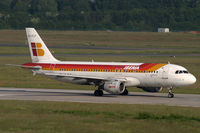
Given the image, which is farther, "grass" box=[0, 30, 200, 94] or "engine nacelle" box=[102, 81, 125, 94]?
"grass" box=[0, 30, 200, 94]

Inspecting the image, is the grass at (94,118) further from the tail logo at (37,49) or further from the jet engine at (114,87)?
the tail logo at (37,49)

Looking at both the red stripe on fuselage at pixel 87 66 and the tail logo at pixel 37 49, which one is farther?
the tail logo at pixel 37 49

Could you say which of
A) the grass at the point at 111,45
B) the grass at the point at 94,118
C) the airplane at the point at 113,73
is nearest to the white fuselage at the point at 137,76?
the airplane at the point at 113,73

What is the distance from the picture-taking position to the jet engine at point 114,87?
46.8 m

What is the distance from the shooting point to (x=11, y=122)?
97.4 feet

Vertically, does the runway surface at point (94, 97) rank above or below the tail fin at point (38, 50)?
below

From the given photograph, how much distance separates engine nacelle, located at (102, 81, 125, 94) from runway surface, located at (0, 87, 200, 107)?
845mm

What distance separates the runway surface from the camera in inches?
1724

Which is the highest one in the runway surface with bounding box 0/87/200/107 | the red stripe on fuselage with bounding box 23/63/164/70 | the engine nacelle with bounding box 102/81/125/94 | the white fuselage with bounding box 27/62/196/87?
the red stripe on fuselage with bounding box 23/63/164/70

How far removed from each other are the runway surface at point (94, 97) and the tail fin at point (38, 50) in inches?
148

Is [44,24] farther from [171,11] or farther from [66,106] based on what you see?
[66,106]

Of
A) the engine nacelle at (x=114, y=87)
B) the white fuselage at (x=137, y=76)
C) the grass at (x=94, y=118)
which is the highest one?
the white fuselage at (x=137, y=76)

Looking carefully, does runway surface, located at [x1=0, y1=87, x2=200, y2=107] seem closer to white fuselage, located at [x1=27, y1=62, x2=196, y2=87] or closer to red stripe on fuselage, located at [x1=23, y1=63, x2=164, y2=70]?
white fuselage, located at [x1=27, y1=62, x2=196, y2=87]

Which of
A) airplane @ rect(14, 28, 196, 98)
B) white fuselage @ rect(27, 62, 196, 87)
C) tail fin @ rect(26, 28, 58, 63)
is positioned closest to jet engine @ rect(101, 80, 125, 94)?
airplane @ rect(14, 28, 196, 98)
